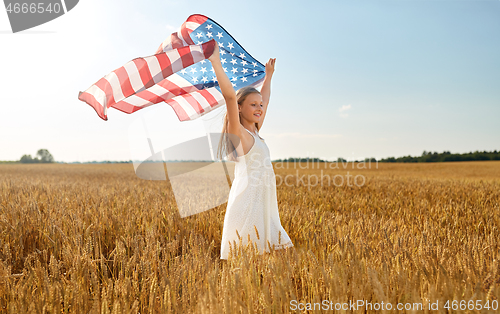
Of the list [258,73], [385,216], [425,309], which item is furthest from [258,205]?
[385,216]

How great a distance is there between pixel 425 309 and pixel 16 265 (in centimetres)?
312

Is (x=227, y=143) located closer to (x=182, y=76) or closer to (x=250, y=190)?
(x=250, y=190)

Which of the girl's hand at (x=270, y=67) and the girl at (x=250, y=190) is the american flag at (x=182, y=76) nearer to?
the girl's hand at (x=270, y=67)

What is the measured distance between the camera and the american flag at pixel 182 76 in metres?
2.61

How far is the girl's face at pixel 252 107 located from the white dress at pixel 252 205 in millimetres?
→ 192

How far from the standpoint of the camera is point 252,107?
8.70ft

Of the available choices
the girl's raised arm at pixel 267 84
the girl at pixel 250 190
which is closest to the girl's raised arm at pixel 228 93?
the girl at pixel 250 190

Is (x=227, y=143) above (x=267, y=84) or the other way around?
the other way around

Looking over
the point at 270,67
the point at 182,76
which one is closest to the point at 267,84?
the point at 270,67

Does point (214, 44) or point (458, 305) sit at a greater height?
point (214, 44)

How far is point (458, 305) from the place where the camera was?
1089 mm

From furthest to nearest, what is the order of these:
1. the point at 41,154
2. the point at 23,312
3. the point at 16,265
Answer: the point at 41,154
the point at 16,265
the point at 23,312

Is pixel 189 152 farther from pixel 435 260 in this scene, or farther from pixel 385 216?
pixel 435 260

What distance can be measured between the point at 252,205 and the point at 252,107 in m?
0.93
